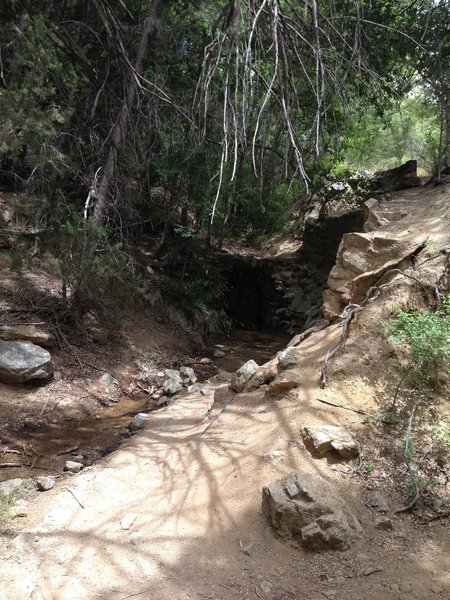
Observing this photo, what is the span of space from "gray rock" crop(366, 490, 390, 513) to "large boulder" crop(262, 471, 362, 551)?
22cm

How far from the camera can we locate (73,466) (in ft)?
15.0

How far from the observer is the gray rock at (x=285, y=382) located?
4516 millimetres

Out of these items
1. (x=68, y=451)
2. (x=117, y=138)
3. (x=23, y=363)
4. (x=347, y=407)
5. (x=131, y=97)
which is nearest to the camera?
(x=347, y=407)

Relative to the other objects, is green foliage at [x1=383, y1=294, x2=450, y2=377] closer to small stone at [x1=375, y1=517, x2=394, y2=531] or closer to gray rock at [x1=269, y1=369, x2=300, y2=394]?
gray rock at [x1=269, y1=369, x2=300, y2=394]

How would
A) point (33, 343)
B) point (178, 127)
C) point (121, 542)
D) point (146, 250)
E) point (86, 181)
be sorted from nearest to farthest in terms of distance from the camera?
1. point (121, 542)
2. point (33, 343)
3. point (86, 181)
4. point (178, 127)
5. point (146, 250)

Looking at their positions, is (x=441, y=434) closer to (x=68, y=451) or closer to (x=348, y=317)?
(x=348, y=317)

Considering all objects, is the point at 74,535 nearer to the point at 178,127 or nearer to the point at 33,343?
the point at 33,343

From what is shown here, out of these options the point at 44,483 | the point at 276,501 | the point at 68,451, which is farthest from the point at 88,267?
the point at 276,501

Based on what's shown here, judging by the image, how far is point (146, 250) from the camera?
12.4 meters

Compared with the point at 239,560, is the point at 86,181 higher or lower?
higher

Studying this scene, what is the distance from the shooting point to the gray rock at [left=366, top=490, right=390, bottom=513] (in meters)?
3.07

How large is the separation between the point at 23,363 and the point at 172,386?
7.76ft

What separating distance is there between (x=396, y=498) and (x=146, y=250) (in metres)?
10.3

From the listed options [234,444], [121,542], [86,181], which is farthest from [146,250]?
[121,542]
